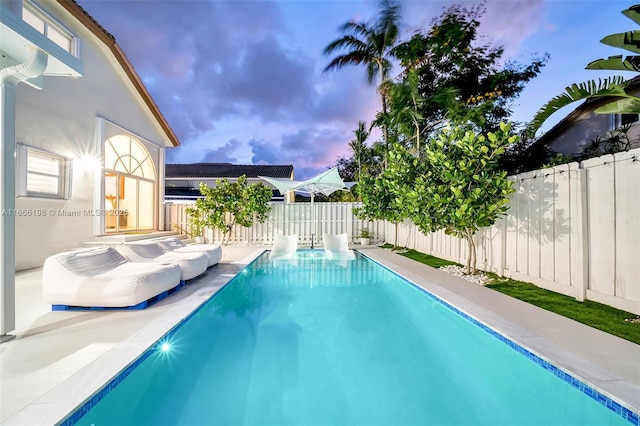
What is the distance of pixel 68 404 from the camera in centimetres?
200

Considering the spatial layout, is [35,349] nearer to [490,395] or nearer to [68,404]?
[68,404]

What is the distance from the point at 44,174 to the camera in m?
6.98

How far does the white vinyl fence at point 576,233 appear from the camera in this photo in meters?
3.64

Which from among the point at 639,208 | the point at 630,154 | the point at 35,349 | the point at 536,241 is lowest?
the point at 35,349

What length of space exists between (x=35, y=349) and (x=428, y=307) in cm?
485

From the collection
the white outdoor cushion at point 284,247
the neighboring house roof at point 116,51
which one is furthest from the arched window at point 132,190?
the white outdoor cushion at point 284,247

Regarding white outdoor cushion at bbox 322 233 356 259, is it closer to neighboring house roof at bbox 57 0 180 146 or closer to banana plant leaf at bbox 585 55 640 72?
banana plant leaf at bbox 585 55 640 72

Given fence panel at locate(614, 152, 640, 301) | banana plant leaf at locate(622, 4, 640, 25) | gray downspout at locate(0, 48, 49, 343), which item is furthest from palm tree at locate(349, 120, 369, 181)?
gray downspout at locate(0, 48, 49, 343)

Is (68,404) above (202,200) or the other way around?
the other way around

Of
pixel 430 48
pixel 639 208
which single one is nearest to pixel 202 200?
pixel 639 208

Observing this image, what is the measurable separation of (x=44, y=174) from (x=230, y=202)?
5.10 metres

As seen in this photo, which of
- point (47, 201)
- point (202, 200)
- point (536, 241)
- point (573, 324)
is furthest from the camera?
point (202, 200)

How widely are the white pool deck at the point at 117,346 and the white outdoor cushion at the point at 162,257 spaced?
73cm

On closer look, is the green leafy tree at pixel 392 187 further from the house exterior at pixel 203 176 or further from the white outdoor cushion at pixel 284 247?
the house exterior at pixel 203 176
